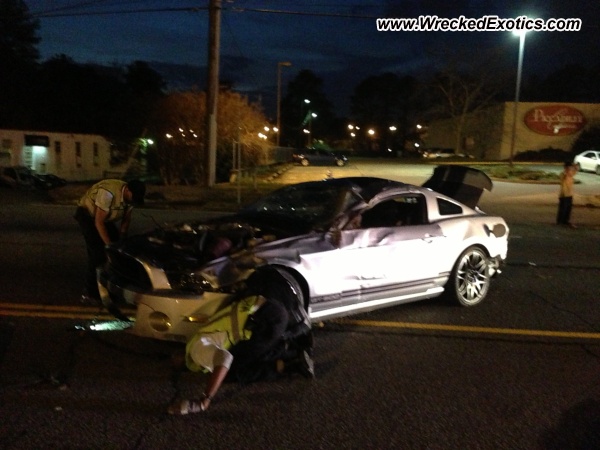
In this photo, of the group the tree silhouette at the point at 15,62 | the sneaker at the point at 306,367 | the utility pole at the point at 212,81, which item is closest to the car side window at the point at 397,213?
the sneaker at the point at 306,367

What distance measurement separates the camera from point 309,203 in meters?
7.05

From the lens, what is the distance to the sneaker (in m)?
5.14

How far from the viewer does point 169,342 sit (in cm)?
582

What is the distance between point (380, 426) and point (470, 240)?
11.8ft

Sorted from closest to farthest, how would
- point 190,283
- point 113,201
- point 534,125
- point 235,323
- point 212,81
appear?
point 235,323, point 190,283, point 113,201, point 212,81, point 534,125

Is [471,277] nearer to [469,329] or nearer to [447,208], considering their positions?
[447,208]

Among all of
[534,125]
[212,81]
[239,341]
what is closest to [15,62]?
[212,81]

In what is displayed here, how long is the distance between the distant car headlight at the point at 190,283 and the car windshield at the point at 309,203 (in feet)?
4.57

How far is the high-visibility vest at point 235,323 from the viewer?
4.81m

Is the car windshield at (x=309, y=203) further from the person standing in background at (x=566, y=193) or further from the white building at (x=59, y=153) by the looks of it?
the white building at (x=59, y=153)

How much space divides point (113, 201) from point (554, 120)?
5024cm

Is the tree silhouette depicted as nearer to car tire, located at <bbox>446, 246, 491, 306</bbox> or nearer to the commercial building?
the commercial building

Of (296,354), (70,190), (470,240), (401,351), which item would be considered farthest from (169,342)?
(70,190)

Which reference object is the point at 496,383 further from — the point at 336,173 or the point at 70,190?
the point at 336,173
